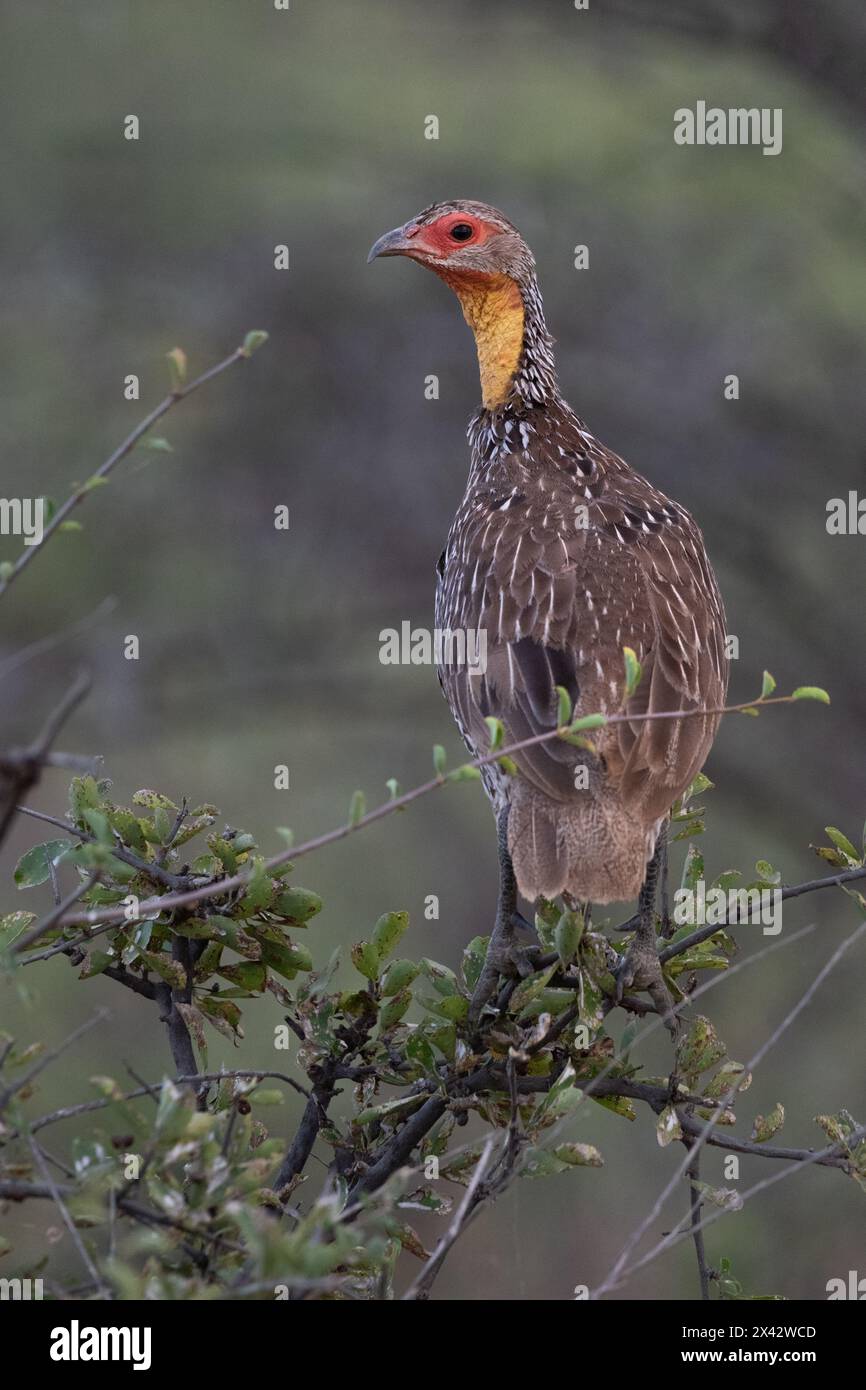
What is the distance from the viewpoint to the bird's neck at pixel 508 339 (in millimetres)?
6227

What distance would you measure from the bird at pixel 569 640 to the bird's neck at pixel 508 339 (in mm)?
46

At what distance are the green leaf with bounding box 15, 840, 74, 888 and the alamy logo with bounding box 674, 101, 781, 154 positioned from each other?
305 inches

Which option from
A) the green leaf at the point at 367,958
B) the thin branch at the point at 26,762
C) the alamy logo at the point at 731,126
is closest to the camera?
the thin branch at the point at 26,762

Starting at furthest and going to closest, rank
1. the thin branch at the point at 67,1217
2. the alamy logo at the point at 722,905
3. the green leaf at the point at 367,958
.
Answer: the green leaf at the point at 367,958 < the alamy logo at the point at 722,905 < the thin branch at the point at 67,1217

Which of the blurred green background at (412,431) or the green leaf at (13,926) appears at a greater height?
the blurred green background at (412,431)

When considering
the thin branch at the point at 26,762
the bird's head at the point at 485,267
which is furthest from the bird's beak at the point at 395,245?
the thin branch at the point at 26,762

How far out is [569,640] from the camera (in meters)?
4.82

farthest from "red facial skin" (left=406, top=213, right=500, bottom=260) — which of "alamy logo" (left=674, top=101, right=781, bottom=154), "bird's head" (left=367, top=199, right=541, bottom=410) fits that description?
"alamy logo" (left=674, top=101, right=781, bottom=154)

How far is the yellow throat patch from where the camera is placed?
625 centimetres

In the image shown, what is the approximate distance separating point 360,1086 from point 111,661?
280 inches

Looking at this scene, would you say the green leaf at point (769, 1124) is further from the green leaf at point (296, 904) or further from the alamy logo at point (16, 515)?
the alamy logo at point (16, 515)

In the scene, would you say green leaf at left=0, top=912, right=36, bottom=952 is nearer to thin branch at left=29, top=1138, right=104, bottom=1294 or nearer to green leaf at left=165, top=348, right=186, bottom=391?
thin branch at left=29, top=1138, right=104, bottom=1294

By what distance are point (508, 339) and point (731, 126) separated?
195 inches

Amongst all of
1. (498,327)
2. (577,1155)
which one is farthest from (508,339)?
(577,1155)
